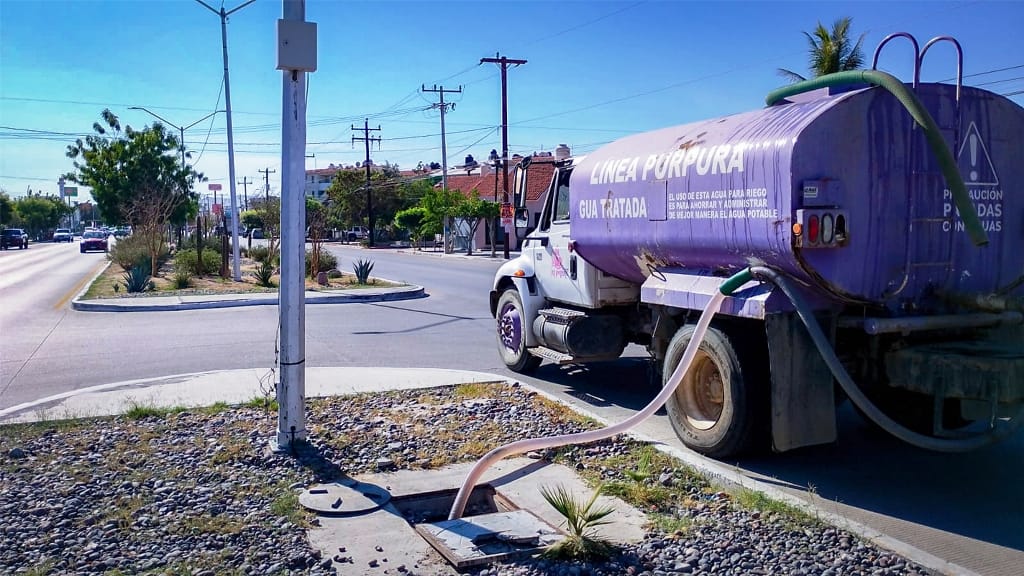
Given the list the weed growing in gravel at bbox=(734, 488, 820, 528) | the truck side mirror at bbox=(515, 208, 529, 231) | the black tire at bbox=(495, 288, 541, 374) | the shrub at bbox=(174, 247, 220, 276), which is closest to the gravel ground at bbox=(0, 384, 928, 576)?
the weed growing in gravel at bbox=(734, 488, 820, 528)

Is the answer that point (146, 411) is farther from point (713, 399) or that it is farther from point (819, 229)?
point (819, 229)

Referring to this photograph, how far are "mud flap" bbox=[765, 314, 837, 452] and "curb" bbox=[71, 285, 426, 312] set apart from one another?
15.4m

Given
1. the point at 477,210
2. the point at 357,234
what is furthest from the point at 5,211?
the point at 477,210

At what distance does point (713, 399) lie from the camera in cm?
727

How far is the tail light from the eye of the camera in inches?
238

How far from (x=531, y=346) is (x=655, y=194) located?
3.30 metres

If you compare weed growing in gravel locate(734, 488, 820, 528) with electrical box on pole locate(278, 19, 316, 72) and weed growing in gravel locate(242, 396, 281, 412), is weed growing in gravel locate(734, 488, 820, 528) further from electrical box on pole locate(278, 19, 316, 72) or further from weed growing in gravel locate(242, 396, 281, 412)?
weed growing in gravel locate(242, 396, 281, 412)

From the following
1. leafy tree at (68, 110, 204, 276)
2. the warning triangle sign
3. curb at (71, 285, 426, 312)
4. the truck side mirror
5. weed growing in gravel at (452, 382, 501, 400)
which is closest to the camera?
the warning triangle sign

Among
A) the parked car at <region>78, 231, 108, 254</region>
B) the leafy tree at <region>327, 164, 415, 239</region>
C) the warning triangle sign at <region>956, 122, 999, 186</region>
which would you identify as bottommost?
the parked car at <region>78, 231, 108, 254</region>

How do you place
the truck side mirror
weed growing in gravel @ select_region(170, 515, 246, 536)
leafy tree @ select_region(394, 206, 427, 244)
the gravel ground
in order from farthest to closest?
leafy tree @ select_region(394, 206, 427, 244) < the truck side mirror < weed growing in gravel @ select_region(170, 515, 246, 536) < the gravel ground

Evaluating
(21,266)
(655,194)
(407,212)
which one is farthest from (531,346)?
(407,212)

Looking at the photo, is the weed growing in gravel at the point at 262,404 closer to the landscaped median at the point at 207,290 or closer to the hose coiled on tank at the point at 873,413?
the hose coiled on tank at the point at 873,413

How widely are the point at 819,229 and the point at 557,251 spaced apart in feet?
14.0

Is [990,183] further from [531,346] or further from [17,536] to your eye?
[17,536]
